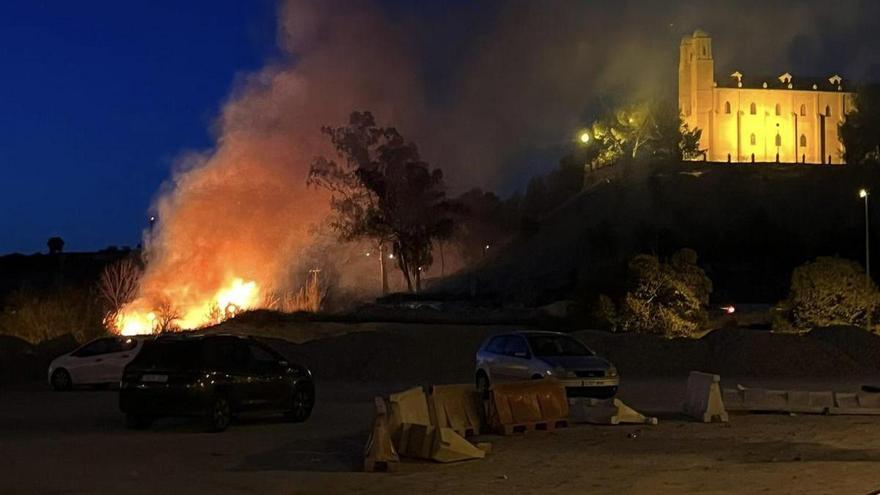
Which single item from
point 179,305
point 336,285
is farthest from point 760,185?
point 179,305

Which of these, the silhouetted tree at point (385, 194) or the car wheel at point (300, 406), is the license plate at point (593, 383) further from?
the silhouetted tree at point (385, 194)

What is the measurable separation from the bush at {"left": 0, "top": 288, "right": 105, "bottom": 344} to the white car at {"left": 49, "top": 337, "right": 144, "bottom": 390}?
13496mm

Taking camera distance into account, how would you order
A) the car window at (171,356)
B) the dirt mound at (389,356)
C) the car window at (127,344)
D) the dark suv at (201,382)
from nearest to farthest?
the dark suv at (201,382), the car window at (171,356), the car window at (127,344), the dirt mound at (389,356)

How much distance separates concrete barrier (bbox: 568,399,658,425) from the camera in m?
21.4

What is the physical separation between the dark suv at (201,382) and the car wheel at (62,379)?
1283 centimetres

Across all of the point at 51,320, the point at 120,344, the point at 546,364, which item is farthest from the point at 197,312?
the point at 546,364

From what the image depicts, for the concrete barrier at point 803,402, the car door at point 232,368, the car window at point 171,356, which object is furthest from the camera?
the concrete barrier at point 803,402

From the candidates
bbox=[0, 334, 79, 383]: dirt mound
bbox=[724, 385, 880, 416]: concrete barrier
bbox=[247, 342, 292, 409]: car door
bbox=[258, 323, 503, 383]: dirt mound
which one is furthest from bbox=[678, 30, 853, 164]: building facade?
bbox=[247, 342, 292, 409]: car door

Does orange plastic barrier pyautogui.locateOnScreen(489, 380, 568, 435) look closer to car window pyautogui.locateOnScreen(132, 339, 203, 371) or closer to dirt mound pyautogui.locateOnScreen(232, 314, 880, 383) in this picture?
car window pyautogui.locateOnScreen(132, 339, 203, 371)

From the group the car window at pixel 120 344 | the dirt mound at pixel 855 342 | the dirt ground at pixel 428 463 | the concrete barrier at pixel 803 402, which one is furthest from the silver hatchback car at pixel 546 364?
the dirt mound at pixel 855 342

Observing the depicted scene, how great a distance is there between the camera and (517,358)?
87.4 feet

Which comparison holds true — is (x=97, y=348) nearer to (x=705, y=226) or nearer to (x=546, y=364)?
(x=546, y=364)

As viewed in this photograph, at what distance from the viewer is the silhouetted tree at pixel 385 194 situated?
8925cm

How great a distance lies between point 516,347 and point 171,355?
8931mm
